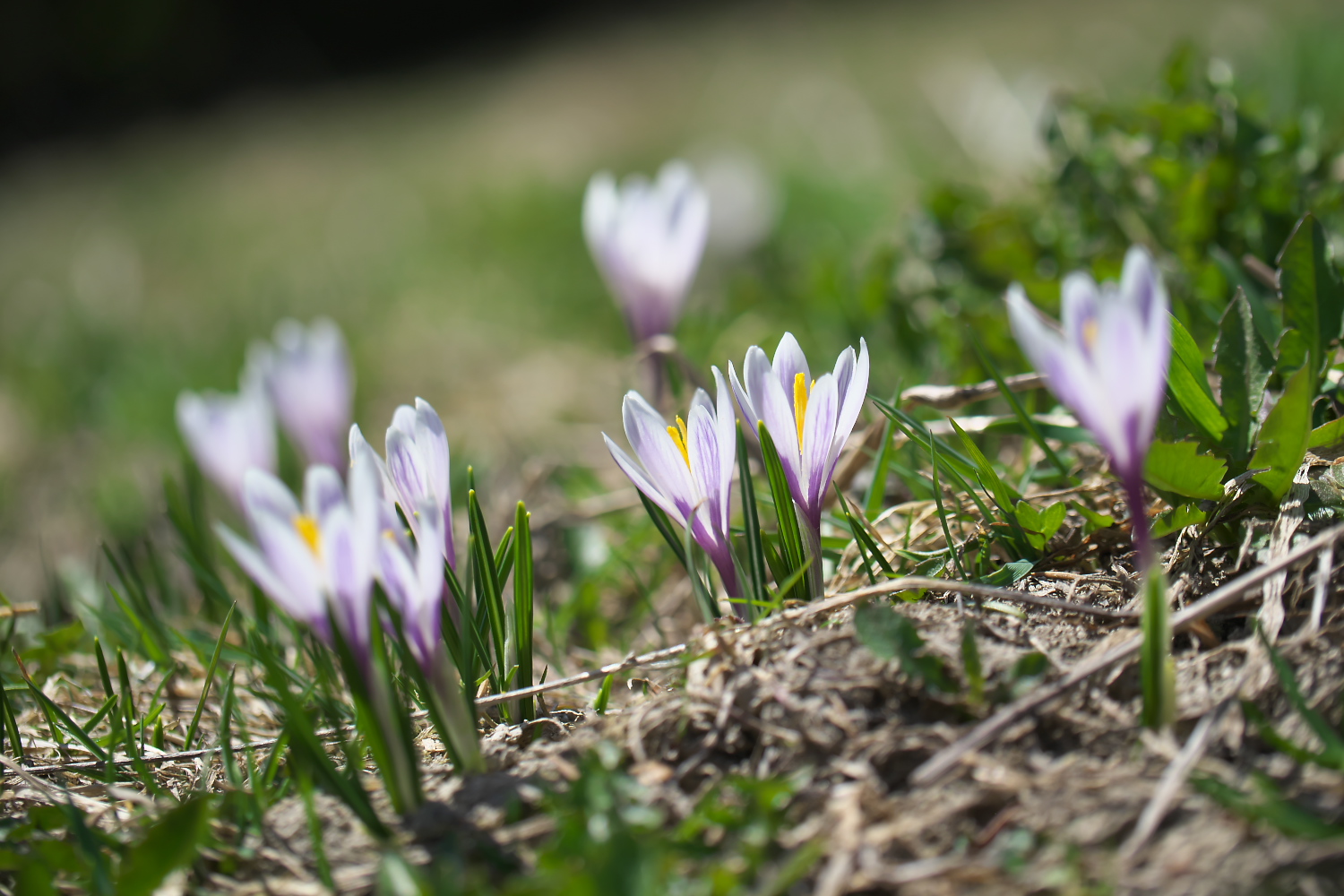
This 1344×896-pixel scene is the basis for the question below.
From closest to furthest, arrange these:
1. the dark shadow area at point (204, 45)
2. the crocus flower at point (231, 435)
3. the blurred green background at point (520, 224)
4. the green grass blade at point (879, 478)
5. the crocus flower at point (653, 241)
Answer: the green grass blade at point (879, 478), the crocus flower at point (231, 435), the crocus flower at point (653, 241), the blurred green background at point (520, 224), the dark shadow area at point (204, 45)

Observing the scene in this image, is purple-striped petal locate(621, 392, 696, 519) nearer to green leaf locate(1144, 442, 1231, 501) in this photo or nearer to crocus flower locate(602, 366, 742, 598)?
crocus flower locate(602, 366, 742, 598)

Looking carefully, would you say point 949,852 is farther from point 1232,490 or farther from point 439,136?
point 439,136

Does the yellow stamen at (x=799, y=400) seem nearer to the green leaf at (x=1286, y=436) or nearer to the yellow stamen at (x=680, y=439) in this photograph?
the yellow stamen at (x=680, y=439)

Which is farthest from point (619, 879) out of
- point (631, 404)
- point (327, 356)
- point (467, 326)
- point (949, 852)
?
point (467, 326)

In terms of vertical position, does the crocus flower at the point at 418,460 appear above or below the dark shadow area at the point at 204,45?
below

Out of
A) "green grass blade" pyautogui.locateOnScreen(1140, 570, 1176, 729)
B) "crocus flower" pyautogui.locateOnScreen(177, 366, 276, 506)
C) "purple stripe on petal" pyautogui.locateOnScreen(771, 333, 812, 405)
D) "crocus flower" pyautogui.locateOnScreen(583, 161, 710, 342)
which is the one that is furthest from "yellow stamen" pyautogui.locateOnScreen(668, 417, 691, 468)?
"crocus flower" pyautogui.locateOnScreen(177, 366, 276, 506)

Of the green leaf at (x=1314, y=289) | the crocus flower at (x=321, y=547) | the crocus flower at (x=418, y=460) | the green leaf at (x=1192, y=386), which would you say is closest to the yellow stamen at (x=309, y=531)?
the crocus flower at (x=321, y=547)
